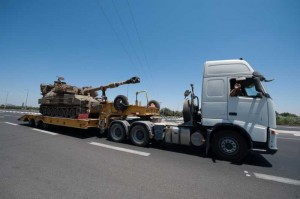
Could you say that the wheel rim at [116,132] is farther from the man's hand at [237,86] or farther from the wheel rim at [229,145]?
the man's hand at [237,86]

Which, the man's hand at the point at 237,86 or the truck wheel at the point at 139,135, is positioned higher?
the man's hand at the point at 237,86

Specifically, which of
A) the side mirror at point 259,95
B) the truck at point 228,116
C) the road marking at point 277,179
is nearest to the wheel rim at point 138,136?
the truck at point 228,116

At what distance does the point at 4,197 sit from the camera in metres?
2.97

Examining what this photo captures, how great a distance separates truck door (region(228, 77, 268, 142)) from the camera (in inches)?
215

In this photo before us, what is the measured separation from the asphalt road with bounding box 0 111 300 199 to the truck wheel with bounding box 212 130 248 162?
12.3 inches

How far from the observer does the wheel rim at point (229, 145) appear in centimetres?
572

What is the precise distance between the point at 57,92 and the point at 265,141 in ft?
37.8

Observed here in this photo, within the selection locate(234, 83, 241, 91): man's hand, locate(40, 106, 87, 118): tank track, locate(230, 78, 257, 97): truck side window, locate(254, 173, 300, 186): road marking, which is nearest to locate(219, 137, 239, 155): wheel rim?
locate(254, 173, 300, 186): road marking

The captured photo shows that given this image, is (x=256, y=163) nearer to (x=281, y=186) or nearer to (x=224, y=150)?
(x=224, y=150)

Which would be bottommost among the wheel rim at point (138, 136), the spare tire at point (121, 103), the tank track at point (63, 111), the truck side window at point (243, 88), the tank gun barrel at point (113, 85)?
the wheel rim at point (138, 136)

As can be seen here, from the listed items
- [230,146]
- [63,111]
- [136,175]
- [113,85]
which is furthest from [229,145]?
[63,111]

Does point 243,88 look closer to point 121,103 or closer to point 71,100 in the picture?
point 121,103

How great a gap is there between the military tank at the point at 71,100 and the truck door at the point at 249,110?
16.9 ft

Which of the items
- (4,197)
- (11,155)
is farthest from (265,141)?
(11,155)
